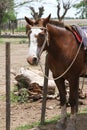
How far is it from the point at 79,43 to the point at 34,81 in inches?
105

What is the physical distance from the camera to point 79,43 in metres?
5.98

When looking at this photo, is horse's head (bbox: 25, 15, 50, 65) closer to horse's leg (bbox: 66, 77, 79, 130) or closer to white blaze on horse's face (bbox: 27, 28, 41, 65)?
white blaze on horse's face (bbox: 27, 28, 41, 65)

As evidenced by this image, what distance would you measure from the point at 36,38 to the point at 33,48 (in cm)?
15

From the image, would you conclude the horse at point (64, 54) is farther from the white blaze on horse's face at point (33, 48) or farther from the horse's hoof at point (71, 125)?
the white blaze on horse's face at point (33, 48)

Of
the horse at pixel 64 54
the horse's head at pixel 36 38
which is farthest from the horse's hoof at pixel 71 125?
the horse's head at pixel 36 38

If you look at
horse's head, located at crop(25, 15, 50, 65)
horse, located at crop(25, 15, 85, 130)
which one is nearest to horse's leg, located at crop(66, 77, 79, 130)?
horse, located at crop(25, 15, 85, 130)

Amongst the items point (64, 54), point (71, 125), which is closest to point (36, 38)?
point (64, 54)

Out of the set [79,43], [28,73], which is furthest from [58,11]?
[79,43]

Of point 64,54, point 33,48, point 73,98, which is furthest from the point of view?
point 73,98

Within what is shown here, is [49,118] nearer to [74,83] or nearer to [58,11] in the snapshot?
[74,83]

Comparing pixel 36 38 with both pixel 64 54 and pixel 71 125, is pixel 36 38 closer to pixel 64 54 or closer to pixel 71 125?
pixel 64 54

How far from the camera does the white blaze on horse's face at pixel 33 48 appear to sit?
5.16m

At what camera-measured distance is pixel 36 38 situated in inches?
208

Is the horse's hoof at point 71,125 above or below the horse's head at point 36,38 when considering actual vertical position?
below
